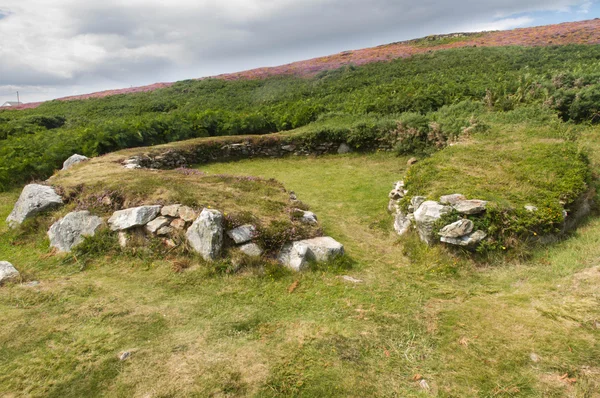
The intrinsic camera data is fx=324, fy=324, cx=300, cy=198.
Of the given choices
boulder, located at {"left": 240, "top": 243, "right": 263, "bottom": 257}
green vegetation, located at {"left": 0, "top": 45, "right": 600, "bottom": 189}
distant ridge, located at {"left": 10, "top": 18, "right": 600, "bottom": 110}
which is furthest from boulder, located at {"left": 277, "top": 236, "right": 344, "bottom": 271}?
distant ridge, located at {"left": 10, "top": 18, "right": 600, "bottom": 110}

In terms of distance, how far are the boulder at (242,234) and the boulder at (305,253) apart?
618 millimetres

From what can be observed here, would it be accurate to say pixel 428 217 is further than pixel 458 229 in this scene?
Yes

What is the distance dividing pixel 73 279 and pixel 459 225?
21.4 feet

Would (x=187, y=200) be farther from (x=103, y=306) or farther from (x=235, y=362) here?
(x=235, y=362)

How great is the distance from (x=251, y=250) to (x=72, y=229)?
11.9 ft

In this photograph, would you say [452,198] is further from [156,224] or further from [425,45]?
[425,45]

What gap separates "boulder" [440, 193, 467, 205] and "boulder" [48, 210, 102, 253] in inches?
263

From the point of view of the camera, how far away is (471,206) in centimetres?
581

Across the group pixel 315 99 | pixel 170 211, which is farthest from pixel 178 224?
pixel 315 99

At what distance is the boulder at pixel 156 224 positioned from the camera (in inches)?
237

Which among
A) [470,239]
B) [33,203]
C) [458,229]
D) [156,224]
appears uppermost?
[33,203]

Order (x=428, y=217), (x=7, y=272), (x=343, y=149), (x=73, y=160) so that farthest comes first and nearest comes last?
(x=343, y=149) → (x=73, y=160) → (x=428, y=217) → (x=7, y=272)

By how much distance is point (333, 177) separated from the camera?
1198 cm

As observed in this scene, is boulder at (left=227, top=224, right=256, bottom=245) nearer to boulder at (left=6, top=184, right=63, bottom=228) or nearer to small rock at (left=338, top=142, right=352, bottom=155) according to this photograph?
boulder at (left=6, top=184, right=63, bottom=228)
